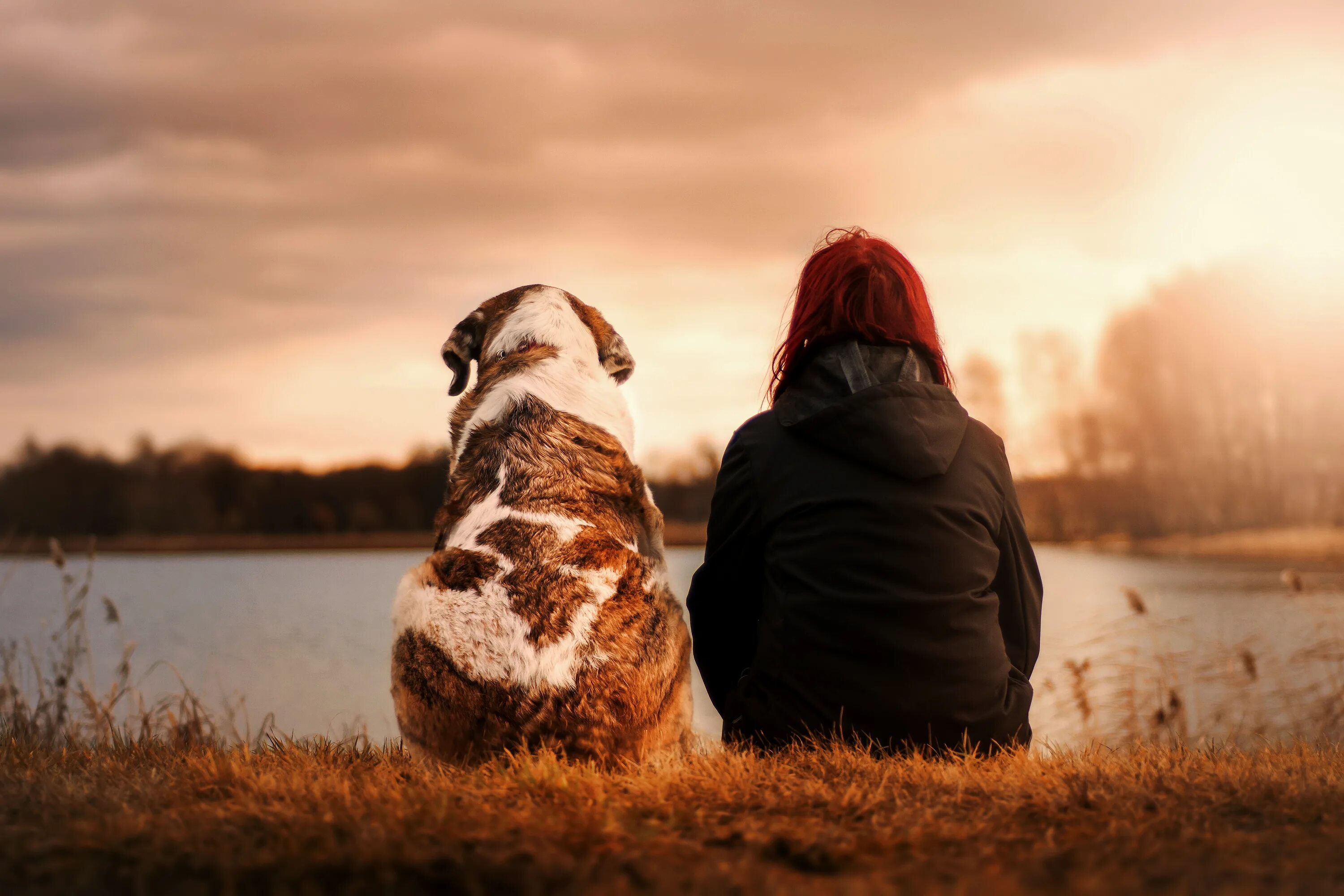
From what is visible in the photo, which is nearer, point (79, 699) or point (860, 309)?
point (860, 309)

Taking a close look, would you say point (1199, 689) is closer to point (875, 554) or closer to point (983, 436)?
point (983, 436)

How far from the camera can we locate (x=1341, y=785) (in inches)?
127

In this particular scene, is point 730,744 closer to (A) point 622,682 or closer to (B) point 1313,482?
(A) point 622,682

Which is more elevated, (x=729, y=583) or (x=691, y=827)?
(x=729, y=583)

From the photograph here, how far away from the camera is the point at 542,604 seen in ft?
11.1

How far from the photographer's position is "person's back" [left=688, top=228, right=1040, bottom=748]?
344cm

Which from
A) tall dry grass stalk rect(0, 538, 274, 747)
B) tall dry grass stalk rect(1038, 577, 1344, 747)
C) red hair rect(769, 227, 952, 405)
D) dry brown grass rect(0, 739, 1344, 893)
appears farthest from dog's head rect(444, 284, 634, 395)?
tall dry grass stalk rect(1038, 577, 1344, 747)

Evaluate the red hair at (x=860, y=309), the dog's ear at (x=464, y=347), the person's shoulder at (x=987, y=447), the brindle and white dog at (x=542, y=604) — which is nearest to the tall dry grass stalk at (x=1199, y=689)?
the person's shoulder at (x=987, y=447)

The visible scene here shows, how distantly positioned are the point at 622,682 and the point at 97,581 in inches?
1244

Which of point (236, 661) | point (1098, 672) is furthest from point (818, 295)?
point (236, 661)

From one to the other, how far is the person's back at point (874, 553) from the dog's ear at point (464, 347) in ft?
5.99

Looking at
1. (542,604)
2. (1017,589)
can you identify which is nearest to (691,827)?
(542,604)

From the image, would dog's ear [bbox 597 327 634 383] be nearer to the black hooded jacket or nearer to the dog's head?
the dog's head

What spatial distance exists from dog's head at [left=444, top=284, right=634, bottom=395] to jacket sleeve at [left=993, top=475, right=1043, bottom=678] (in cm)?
208
